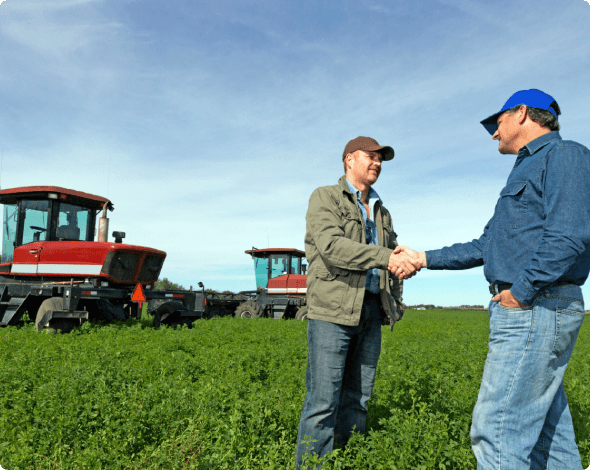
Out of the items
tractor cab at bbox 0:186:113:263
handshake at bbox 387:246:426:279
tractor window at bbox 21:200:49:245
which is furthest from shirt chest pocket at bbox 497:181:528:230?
tractor window at bbox 21:200:49:245

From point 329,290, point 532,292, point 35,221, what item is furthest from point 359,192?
point 35,221

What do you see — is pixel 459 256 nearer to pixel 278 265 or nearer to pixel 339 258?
pixel 339 258

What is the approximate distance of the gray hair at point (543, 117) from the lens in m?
2.50

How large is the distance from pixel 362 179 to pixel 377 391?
2551 millimetres

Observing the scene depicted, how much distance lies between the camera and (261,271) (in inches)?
771

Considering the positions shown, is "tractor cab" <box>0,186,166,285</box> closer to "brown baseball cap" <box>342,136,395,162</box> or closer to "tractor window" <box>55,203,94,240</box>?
"tractor window" <box>55,203,94,240</box>

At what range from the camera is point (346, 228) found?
3.20 meters

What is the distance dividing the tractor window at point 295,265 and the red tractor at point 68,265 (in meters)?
7.24

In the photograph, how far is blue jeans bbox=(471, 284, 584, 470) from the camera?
Result: 7.30 feet

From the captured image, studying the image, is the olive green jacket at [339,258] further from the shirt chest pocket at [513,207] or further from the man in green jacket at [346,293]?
the shirt chest pocket at [513,207]

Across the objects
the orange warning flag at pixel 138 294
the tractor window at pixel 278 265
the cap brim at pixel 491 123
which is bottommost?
the orange warning flag at pixel 138 294

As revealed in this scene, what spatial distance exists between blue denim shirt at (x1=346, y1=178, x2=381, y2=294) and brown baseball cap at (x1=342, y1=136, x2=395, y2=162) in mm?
245

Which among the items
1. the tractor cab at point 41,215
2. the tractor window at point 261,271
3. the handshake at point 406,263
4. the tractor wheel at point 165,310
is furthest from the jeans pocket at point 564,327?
the tractor window at point 261,271

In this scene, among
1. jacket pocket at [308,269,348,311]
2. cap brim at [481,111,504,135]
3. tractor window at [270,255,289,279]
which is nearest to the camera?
cap brim at [481,111,504,135]
